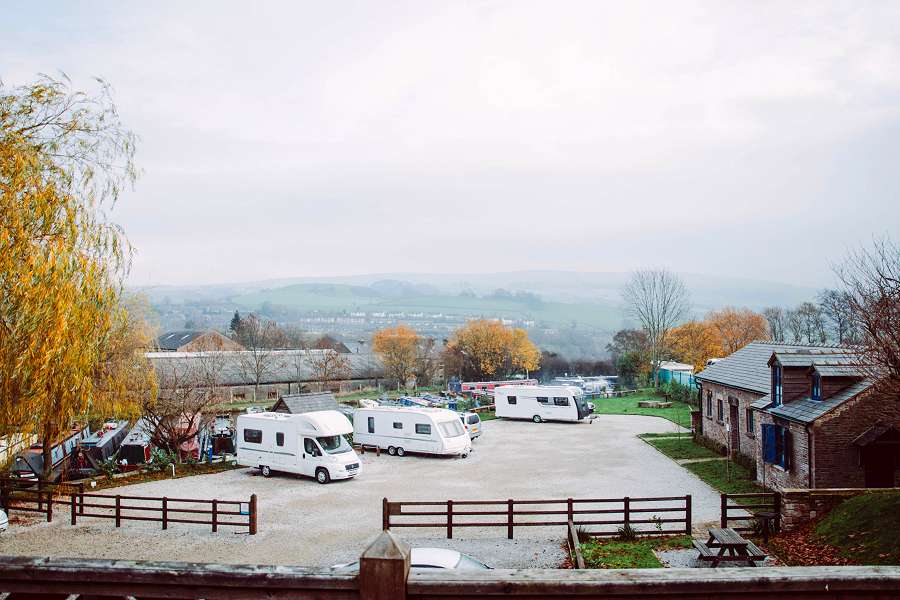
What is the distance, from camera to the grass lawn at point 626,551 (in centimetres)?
1534

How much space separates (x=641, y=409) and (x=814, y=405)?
102ft

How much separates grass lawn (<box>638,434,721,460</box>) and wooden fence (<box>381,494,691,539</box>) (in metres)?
9.94

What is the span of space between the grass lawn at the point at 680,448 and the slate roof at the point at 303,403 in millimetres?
16766

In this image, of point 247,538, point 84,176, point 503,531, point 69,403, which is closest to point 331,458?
point 247,538

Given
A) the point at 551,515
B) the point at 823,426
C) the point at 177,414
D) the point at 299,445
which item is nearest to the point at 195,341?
the point at 177,414

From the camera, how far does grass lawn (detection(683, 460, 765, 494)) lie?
933 inches

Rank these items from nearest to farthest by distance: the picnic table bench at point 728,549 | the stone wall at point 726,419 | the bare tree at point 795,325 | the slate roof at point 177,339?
the picnic table bench at point 728,549 → the stone wall at point 726,419 → the bare tree at point 795,325 → the slate roof at point 177,339

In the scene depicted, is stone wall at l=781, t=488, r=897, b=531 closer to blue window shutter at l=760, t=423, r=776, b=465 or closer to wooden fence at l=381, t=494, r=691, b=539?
wooden fence at l=381, t=494, r=691, b=539

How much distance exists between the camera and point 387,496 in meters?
23.6

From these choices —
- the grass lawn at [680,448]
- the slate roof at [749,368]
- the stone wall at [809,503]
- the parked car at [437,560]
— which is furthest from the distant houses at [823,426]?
the parked car at [437,560]

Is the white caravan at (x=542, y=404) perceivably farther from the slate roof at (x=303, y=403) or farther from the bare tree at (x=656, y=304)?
the bare tree at (x=656, y=304)

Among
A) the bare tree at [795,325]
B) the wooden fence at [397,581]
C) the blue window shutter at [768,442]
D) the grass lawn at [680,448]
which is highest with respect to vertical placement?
the bare tree at [795,325]

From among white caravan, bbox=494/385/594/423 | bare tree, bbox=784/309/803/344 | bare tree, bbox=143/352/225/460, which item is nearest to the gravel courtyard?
bare tree, bbox=143/352/225/460

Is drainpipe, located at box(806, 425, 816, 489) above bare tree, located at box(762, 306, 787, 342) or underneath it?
underneath
